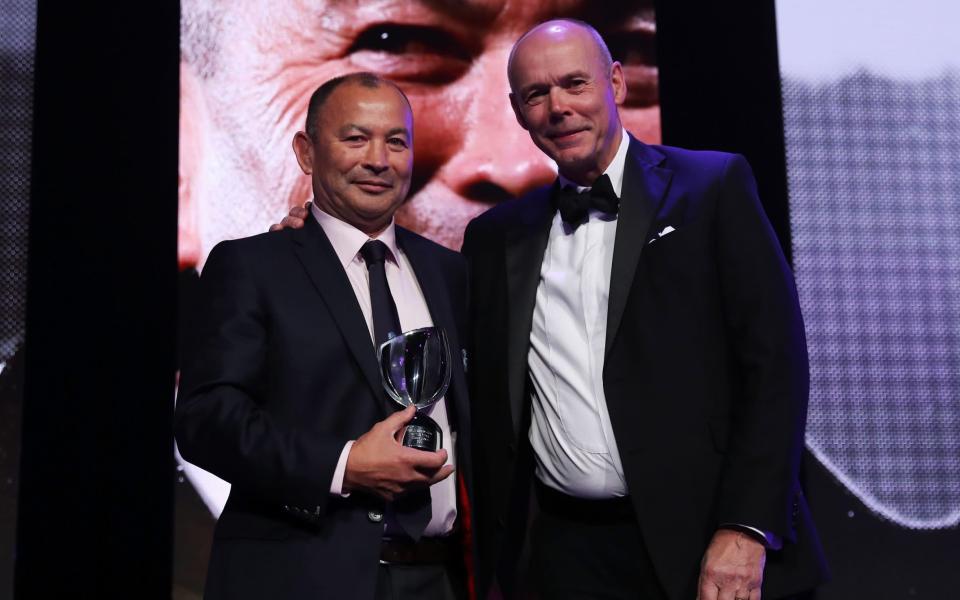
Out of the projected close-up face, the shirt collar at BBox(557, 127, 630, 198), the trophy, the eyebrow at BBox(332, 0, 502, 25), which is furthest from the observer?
the eyebrow at BBox(332, 0, 502, 25)

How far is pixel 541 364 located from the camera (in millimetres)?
2174

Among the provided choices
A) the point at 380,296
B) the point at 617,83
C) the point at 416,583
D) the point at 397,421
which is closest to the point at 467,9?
the point at 617,83

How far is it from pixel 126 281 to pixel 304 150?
132cm

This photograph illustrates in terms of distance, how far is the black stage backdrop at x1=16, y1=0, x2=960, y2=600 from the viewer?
3104 millimetres

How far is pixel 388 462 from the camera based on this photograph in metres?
1.71

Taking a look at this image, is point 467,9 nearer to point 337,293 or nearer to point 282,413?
point 337,293

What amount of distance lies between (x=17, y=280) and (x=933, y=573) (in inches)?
135

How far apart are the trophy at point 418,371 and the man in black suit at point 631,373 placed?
0.34 m

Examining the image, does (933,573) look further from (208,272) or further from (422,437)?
(208,272)

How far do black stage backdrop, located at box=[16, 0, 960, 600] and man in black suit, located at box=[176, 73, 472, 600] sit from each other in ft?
4.36

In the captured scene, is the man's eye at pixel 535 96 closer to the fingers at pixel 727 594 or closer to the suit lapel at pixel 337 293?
the suit lapel at pixel 337 293

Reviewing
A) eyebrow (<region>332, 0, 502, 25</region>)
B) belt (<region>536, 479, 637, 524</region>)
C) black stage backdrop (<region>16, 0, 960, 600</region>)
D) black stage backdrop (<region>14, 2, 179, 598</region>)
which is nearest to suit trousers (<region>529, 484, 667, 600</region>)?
belt (<region>536, 479, 637, 524</region>)

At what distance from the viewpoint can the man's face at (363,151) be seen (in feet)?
6.83

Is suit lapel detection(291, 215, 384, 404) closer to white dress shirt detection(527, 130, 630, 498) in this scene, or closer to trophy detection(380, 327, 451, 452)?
trophy detection(380, 327, 451, 452)
